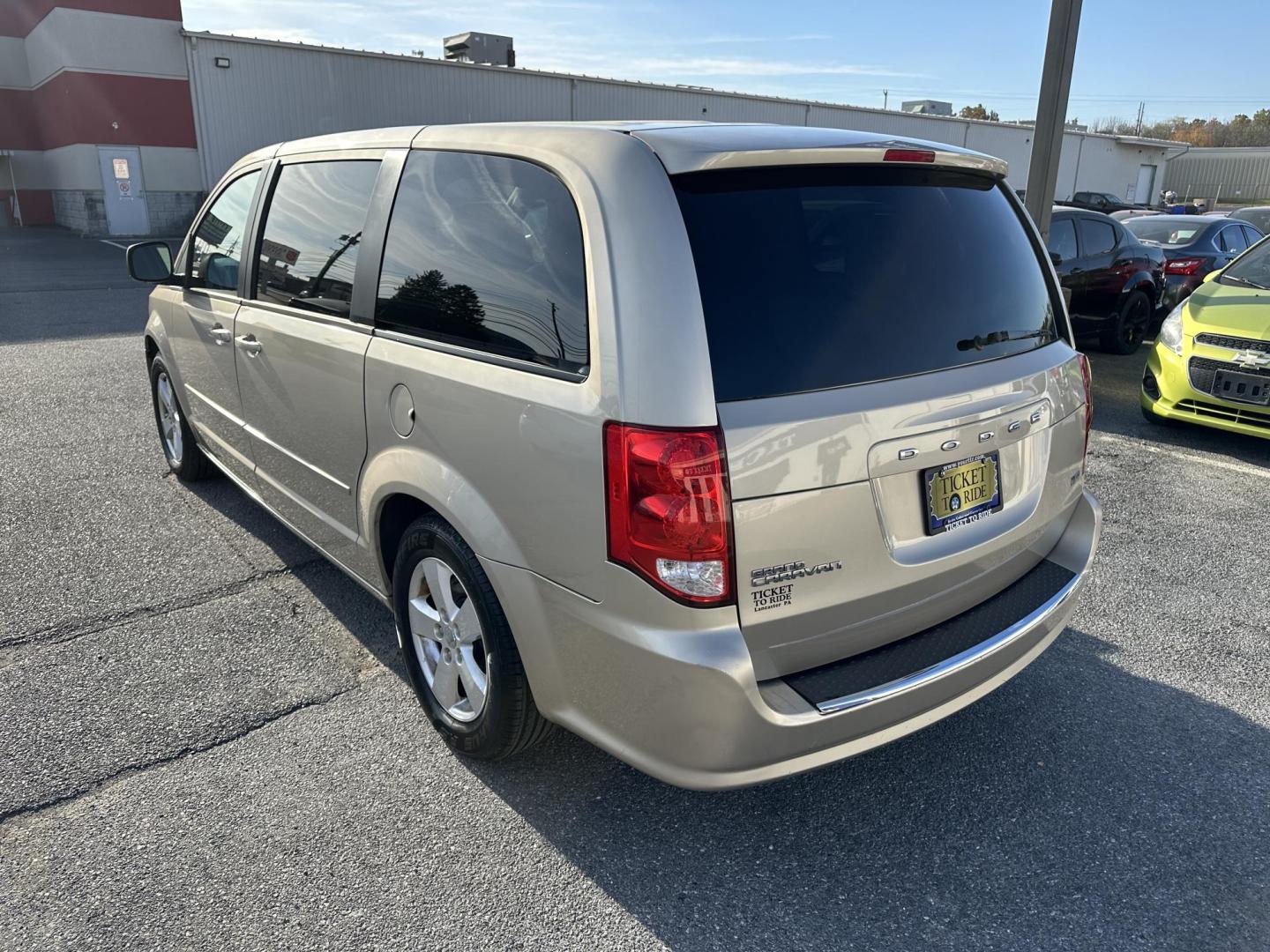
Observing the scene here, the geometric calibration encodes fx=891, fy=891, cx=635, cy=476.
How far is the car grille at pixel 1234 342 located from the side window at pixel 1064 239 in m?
2.90

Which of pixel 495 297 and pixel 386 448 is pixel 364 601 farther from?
pixel 495 297

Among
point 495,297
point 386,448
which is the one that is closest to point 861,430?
point 495,297

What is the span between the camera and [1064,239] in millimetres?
9141

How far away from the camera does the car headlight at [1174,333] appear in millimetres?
6508

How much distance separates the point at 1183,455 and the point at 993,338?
15.7 feet

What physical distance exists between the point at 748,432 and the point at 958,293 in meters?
0.93

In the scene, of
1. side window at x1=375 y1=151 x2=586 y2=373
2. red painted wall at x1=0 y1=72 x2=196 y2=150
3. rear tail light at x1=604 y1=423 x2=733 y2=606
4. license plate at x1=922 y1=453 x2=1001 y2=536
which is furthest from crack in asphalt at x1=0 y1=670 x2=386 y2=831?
red painted wall at x1=0 y1=72 x2=196 y2=150

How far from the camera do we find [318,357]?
10.3 ft

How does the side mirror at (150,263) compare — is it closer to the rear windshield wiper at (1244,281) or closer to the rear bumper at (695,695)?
the rear bumper at (695,695)

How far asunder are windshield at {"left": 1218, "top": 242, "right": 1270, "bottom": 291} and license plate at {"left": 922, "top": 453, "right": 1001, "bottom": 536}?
5.82 meters

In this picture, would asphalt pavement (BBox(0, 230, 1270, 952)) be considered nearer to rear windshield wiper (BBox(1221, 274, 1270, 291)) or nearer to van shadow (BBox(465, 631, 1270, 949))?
van shadow (BBox(465, 631, 1270, 949))

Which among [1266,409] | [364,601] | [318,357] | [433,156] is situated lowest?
[364,601]

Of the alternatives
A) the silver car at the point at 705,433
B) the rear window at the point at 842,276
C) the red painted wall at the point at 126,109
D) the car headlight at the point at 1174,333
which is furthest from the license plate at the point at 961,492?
the red painted wall at the point at 126,109

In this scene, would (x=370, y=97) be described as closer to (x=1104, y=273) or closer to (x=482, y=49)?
(x=482, y=49)
